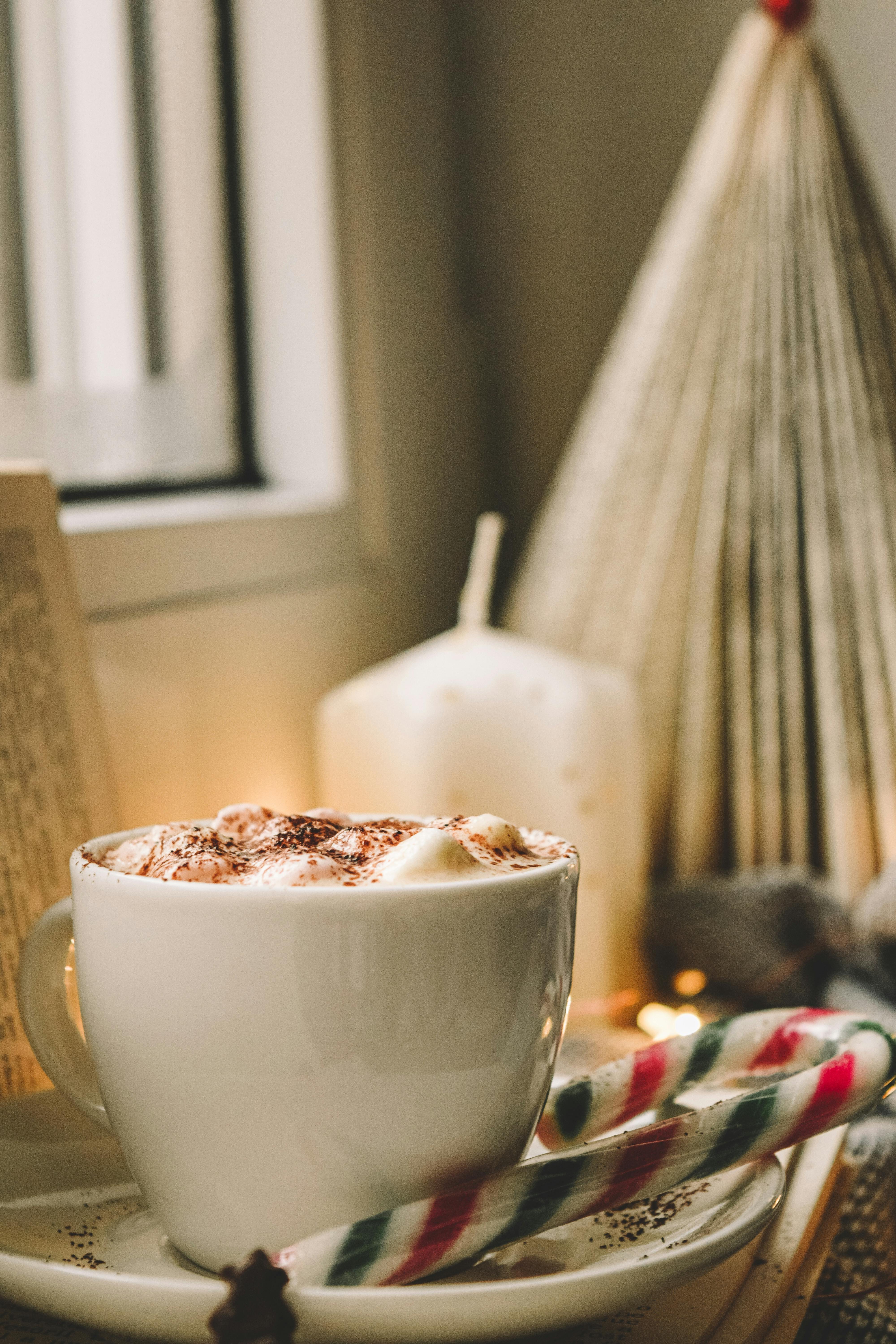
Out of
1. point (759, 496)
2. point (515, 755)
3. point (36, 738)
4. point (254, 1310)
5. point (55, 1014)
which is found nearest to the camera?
point (254, 1310)

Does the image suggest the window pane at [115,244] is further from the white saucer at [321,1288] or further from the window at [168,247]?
the white saucer at [321,1288]

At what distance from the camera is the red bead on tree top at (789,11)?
896 millimetres

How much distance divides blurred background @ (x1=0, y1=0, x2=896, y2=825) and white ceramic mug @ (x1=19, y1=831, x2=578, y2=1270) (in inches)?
15.0

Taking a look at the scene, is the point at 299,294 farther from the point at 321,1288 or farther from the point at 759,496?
the point at 321,1288

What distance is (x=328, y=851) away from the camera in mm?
387

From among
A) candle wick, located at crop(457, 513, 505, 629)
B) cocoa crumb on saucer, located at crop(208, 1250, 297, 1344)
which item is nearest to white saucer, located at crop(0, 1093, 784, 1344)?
cocoa crumb on saucer, located at crop(208, 1250, 297, 1344)

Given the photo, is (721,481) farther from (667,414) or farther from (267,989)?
(267,989)

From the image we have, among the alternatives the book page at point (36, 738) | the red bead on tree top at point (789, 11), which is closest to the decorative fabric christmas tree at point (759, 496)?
the red bead on tree top at point (789, 11)

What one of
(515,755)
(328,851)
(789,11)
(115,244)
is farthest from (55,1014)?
(789,11)

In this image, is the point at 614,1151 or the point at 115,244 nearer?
the point at 614,1151

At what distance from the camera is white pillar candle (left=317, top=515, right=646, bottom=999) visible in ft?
2.66

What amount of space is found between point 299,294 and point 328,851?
0.71 m

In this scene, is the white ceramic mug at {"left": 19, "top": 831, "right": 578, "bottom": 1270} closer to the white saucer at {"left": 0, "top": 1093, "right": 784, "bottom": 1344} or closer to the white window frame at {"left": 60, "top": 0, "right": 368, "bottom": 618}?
the white saucer at {"left": 0, "top": 1093, "right": 784, "bottom": 1344}

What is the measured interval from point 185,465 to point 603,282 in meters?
0.47
